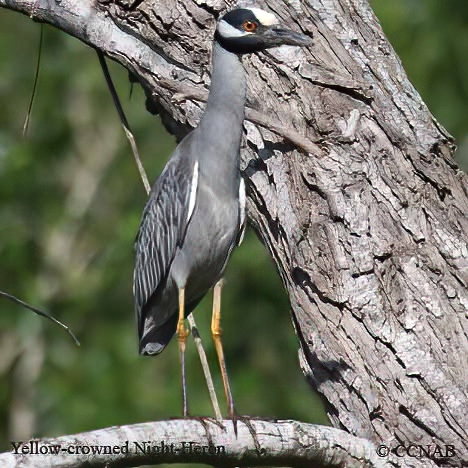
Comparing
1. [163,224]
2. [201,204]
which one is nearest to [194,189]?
[201,204]

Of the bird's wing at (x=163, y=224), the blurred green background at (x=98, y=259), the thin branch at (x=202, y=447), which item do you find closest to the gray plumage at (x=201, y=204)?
the bird's wing at (x=163, y=224)

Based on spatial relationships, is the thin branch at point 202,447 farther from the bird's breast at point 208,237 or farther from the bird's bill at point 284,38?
the bird's bill at point 284,38

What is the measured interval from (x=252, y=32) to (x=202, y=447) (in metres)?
1.61

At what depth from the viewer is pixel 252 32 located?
3.78m

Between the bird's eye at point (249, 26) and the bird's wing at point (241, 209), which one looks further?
the bird's wing at point (241, 209)

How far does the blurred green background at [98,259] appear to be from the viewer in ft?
27.0

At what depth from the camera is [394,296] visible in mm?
3514

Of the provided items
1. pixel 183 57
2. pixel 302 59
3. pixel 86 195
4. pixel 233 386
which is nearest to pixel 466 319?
pixel 302 59

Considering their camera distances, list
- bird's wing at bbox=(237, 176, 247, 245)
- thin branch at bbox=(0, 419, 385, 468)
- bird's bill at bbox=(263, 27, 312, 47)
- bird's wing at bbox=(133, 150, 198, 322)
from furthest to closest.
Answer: bird's wing at bbox=(133, 150, 198, 322) < bird's wing at bbox=(237, 176, 247, 245) < bird's bill at bbox=(263, 27, 312, 47) < thin branch at bbox=(0, 419, 385, 468)

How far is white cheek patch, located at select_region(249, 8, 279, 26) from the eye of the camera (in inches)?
149

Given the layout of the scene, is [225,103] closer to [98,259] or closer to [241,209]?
[241,209]

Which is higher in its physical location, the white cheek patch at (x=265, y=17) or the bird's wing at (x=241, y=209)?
the white cheek patch at (x=265, y=17)

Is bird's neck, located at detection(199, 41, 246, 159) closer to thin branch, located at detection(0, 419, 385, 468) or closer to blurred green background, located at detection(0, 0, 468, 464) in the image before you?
thin branch, located at detection(0, 419, 385, 468)

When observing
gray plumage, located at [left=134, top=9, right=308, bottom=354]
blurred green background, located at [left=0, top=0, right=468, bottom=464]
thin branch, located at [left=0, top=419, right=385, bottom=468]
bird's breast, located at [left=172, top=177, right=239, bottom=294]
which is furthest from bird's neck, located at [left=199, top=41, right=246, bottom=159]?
blurred green background, located at [left=0, top=0, right=468, bottom=464]
